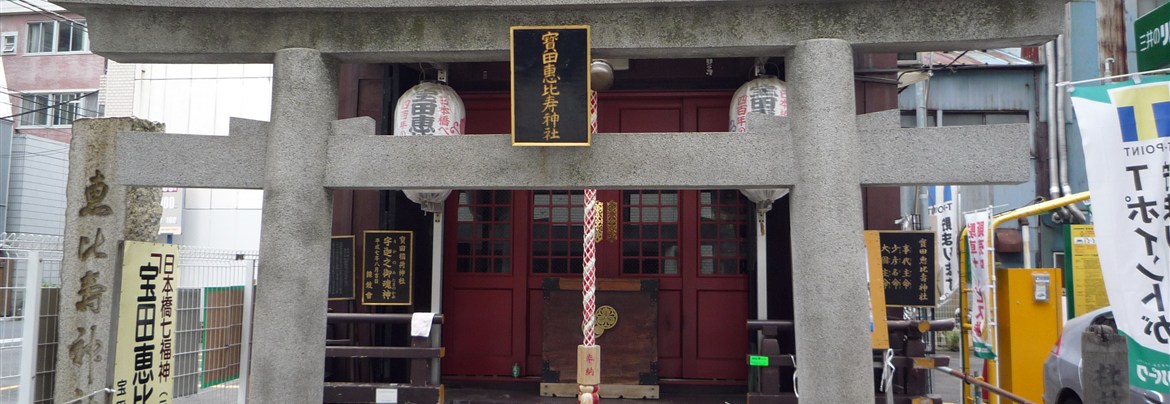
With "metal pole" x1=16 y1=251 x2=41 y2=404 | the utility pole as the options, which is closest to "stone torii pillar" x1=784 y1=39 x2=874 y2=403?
the utility pole

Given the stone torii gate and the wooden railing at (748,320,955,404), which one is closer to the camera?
the stone torii gate

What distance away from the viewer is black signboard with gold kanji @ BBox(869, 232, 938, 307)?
9.72m

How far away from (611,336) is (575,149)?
4.76 m

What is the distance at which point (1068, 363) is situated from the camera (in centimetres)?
827

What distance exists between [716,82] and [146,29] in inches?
279

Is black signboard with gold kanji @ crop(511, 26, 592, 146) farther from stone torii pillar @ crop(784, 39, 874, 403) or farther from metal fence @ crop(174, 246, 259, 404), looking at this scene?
metal fence @ crop(174, 246, 259, 404)

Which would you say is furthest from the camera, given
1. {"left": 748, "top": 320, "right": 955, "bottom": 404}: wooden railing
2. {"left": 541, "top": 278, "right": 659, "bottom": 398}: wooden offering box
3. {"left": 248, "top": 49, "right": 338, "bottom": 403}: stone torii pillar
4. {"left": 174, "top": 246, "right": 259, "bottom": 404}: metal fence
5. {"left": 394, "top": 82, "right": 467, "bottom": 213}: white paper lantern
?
{"left": 541, "top": 278, "right": 659, "bottom": 398}: wooden offering box

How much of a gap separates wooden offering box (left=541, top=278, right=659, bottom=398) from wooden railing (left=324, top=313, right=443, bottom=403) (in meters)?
1.59

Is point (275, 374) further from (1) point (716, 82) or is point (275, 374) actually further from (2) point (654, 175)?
(1) point (716, 82)

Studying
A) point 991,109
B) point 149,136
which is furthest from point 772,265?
point 991,109

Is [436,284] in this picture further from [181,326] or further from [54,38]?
[54,38]

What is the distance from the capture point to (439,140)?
645 cm

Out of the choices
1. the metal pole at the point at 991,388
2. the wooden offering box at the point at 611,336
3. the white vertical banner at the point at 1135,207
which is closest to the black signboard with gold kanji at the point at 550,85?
the white vertical banner at the point at 1135,207

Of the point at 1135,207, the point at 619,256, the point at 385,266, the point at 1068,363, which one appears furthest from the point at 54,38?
the point at 1135,207
